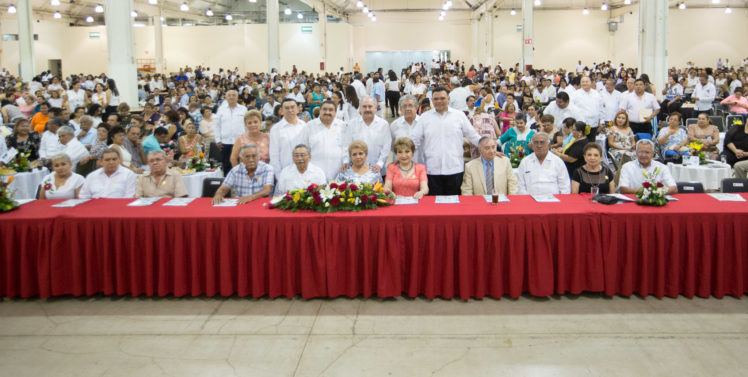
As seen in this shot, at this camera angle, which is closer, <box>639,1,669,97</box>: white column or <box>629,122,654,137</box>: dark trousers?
<box>629,122,654,137</box>: dark trousers

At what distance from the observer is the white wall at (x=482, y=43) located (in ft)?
92.7

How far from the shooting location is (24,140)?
25.9 feet

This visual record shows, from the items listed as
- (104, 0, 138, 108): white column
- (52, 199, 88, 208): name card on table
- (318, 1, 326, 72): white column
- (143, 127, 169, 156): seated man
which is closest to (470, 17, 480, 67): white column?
(318, 1, 326, 72): white column

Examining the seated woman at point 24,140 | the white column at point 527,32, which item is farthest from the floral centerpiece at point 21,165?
the white column at point 527,32

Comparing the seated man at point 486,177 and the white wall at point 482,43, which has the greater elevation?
the white wall at point 482,43

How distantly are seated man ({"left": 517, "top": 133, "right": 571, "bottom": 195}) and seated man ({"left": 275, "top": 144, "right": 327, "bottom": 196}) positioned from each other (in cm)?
179

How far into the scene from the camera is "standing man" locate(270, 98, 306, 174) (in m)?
5.69

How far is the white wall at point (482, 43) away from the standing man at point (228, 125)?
22401 mm

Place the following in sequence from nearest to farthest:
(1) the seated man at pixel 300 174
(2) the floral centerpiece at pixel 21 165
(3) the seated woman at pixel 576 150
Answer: (1) the seated man at pixel 300 174 < (3) the seated woman at pixel 576 150 < (2) the floral centerpiece at pixel 21 165

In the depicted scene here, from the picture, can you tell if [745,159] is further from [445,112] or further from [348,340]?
[348,340]

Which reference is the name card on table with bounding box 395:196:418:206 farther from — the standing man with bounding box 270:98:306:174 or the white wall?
the white wall

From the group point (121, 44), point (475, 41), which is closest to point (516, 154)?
point (121, 44)

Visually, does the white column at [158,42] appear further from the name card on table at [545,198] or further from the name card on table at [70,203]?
the name card on table at [545,198]

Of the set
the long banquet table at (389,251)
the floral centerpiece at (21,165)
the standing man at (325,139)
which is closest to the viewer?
the long banquet table at (389,251)
